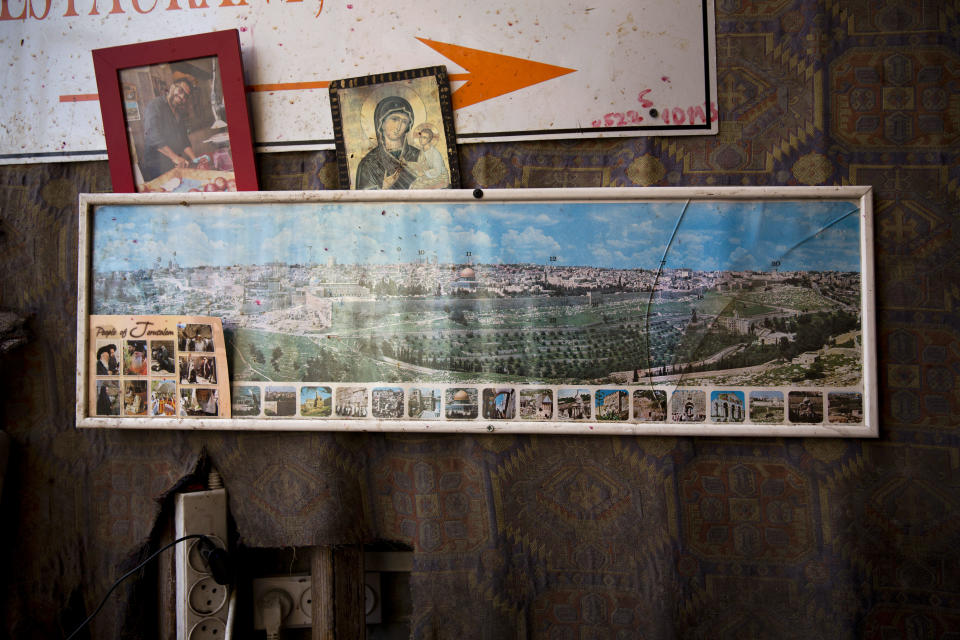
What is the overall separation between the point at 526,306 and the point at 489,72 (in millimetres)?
529

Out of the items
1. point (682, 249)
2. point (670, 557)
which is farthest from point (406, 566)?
point (682, 249)

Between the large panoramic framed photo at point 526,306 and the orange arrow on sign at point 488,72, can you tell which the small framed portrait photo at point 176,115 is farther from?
the orange arrow on sign at point 488,72

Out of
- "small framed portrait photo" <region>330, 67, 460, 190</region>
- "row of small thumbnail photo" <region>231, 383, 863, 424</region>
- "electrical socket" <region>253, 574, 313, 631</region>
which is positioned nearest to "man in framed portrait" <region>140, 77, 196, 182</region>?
"small framed portrait photo" <region>330, 67, 460, 190</region>

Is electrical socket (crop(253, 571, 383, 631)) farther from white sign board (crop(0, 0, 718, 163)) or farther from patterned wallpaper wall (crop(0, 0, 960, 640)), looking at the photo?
white sign board (crop(0, 0, 718, 163))

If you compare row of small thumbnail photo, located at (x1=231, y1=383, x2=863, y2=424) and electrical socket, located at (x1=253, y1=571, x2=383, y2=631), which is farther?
electrical socket, located at (x1=253, y1=571, x2=383, y2=631)

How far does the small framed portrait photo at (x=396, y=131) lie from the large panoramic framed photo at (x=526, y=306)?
0.06m

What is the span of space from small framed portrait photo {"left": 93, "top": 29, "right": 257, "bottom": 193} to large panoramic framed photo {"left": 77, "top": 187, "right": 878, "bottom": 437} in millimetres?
61

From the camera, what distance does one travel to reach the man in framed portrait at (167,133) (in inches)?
47.0

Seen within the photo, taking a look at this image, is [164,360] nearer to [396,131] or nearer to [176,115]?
[176,115]

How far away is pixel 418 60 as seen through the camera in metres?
1.18

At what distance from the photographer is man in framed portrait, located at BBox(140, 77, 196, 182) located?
47.0 inches

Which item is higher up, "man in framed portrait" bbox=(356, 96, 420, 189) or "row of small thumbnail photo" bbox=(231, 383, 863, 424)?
"man in framed portrait" bbox=(356, 96, 420, 189)

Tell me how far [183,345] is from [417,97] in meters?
0.77

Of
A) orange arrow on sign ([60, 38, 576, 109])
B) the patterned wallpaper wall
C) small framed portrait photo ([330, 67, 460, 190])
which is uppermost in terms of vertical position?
orange arrow on sign ([60, 38, 576, 109])
